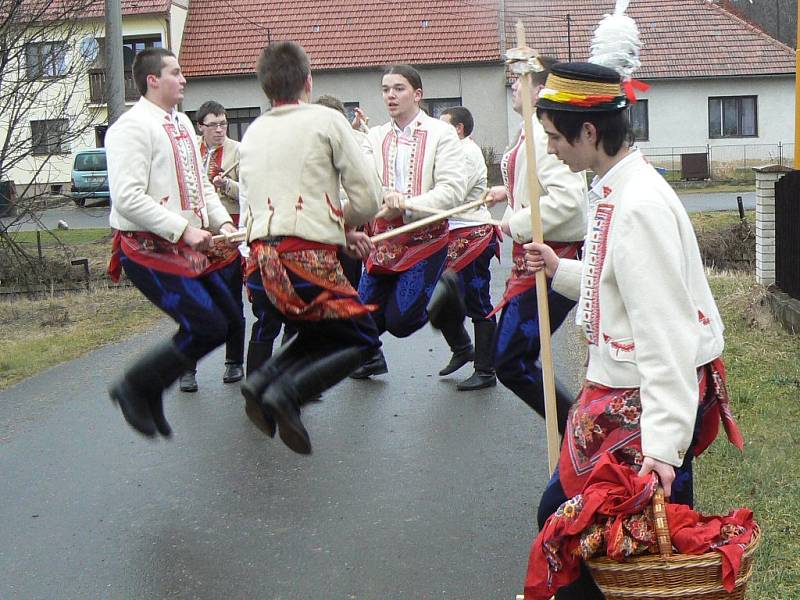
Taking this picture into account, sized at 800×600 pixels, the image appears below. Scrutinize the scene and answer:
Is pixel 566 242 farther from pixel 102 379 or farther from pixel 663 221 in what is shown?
pixel 102 379

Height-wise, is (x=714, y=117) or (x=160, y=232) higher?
(x=714, y=117)

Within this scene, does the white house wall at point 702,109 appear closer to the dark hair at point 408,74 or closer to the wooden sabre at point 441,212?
the wooden sabre at point 441,212

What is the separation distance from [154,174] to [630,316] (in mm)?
3719

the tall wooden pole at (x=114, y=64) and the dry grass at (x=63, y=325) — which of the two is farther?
the tall wooden pole at (x=114, y=64)

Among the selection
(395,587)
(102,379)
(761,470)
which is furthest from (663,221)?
(102,379)

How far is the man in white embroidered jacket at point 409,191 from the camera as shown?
732cm

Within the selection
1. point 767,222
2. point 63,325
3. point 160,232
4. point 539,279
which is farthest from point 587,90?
point 63,325

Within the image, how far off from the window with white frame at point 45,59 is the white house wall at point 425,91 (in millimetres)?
22319

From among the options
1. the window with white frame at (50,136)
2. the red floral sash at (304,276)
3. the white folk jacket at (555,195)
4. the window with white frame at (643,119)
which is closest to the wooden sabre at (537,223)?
the white folk jacket at (555,195)

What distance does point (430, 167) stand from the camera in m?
7.31

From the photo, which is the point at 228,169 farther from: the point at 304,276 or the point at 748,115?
the point at 748,115

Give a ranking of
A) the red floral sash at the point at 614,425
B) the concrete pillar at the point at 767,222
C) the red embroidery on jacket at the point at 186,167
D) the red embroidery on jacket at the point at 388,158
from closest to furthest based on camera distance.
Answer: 1. the red floral sash at the point at 614,425
2. the red embroidery on jacket at the point at 186,167
3. the red embroidery on jacket at the point at 388,158
4. the concrete pillar at the point at 767,222

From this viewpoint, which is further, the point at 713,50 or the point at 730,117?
the point at 730,117

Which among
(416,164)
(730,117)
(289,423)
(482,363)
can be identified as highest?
(416,164)
